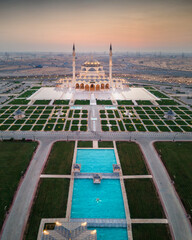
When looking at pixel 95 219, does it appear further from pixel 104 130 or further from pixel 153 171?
pixel 104 130

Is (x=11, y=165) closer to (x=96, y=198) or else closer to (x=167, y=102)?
(x=96, y=198)

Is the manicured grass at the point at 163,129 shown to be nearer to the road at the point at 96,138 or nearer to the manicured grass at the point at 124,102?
the road at the point at 96,138

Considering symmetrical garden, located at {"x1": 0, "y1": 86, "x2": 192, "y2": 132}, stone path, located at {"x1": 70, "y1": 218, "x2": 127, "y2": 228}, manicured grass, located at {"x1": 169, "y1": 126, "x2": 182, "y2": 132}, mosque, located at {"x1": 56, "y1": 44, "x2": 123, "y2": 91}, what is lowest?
stone path, located at {"x1": 70, "y1": 218, "x2": 127, "y2": 228}

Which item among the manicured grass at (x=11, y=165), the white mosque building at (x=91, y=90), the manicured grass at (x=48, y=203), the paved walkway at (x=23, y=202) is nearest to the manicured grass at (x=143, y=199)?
the manicured grass at (x=48, y=203)

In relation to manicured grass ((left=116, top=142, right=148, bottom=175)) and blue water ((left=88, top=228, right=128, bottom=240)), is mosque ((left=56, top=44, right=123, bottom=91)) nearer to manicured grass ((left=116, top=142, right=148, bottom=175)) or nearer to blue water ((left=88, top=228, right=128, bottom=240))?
manicured grass ((left=116, top=142, right=148, bottom=175))

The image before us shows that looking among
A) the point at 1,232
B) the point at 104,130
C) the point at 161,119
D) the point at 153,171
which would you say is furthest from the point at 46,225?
the point at 161,119

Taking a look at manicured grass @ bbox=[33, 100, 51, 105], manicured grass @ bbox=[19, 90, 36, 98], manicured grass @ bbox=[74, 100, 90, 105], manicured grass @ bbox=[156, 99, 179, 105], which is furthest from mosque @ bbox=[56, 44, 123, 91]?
manicured grass @ bbox=[156, 99, 179, 105]
